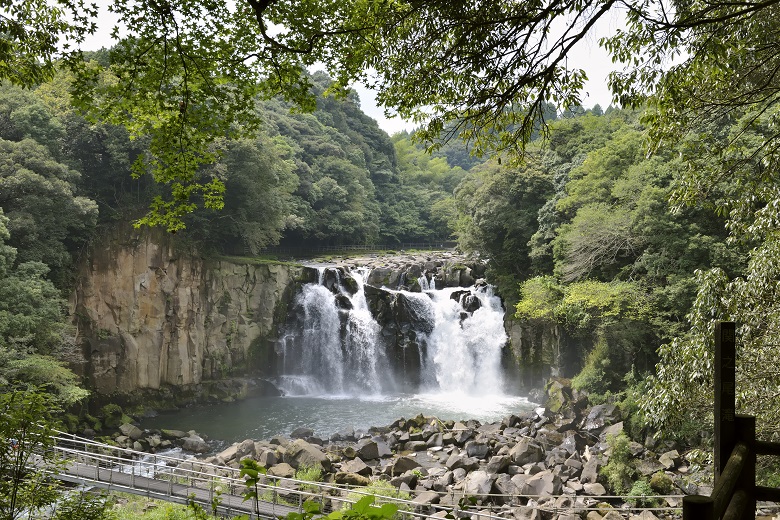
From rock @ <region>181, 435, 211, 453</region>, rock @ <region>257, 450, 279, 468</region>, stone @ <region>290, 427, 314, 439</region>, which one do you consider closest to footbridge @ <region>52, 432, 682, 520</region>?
rock @ <region>257, 450, 279, 468</region>

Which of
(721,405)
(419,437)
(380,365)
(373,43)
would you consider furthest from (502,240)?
(721,405)

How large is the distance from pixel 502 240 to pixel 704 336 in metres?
15.8

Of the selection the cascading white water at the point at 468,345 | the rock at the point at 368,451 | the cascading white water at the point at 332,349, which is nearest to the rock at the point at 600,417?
the rock at the point at 368,451

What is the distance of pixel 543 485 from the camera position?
37.4 feet

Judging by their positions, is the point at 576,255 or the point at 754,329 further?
the point at 576,255

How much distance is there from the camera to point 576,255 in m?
17.4

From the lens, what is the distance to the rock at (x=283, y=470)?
478 inches

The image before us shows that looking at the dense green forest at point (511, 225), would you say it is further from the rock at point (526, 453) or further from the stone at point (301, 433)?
the stone at point (301, 433)

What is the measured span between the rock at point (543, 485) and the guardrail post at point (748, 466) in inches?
365

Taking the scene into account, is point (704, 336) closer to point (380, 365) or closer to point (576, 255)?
point (576, 255)

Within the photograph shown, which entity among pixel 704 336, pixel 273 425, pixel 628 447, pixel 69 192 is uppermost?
pixel 69 192

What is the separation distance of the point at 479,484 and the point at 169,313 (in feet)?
46.3

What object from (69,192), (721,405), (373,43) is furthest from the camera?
(69,192)

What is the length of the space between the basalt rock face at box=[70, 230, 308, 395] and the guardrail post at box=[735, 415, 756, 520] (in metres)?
19.7
